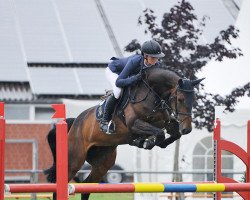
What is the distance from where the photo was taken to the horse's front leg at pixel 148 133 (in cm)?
738

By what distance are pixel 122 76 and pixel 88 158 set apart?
1.05 m

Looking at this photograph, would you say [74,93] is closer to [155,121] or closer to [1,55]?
[1,55]

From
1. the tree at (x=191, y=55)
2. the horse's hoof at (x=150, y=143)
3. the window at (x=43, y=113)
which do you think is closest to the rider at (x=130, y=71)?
the horse's hoof at (x=150, y=143)

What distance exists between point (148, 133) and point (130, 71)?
0.61 metres

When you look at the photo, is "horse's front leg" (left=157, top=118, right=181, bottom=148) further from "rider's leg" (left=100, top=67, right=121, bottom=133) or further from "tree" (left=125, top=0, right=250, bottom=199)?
"tree" (left=125, top=0, right=250, bottom=199)

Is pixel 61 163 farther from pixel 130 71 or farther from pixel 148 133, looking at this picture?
pixel 130 71

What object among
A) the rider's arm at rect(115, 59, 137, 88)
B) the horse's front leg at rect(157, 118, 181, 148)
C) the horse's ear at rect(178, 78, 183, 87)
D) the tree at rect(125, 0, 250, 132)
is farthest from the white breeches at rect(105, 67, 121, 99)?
the tree at rect(125, 0, 250, 132)

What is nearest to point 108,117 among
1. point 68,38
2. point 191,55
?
point 191,55

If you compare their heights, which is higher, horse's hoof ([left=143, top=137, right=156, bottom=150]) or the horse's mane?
the horse's mane

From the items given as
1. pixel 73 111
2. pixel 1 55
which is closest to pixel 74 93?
pixel 1 55

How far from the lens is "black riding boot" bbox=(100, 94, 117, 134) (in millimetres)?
7695

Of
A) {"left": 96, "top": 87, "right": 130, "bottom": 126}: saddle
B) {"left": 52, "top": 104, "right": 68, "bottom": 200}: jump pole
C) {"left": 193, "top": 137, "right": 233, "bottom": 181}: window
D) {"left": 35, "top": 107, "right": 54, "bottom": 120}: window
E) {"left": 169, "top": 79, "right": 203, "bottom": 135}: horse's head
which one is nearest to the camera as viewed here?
{"left": 52, "top": 104, "right": 68, "bottom": 200}: jump pole

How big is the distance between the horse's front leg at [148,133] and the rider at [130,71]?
12.2 inches

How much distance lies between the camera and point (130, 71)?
7.64 metres
